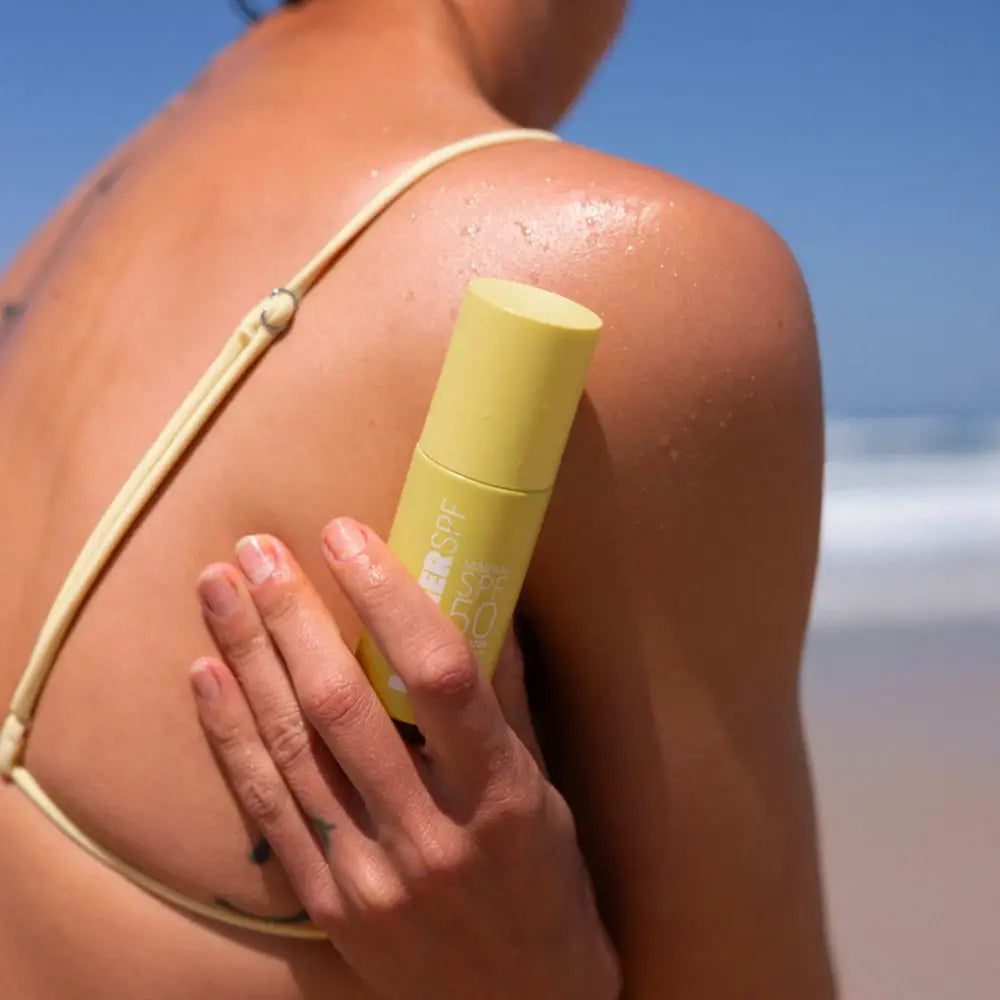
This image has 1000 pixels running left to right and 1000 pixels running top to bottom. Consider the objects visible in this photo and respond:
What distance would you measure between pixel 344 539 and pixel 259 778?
154 mm

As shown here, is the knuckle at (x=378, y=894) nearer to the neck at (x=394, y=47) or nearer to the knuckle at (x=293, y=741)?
the knuckle at (x=293, y=741)

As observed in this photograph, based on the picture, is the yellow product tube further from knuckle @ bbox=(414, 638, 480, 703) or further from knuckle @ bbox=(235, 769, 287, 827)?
knuckle @ bbox=(235, 769, 287, 827)

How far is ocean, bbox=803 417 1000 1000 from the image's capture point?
2.03 meters

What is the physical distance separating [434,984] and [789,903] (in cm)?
24

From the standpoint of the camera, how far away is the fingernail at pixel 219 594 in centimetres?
65

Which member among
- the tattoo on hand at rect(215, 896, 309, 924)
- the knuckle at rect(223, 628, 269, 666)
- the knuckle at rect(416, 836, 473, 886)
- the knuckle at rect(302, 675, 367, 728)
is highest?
the knuckle at rect(223, 628, 269, 666)

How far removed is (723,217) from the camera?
2.19 ft

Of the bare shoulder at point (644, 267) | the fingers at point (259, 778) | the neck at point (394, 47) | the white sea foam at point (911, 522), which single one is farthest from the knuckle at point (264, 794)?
the white sea foam at point (911, 522)

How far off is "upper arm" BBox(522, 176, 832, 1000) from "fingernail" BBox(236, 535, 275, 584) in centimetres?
16

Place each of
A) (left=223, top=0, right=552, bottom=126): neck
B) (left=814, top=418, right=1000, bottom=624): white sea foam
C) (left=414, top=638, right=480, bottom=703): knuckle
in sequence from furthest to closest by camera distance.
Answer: (left=814, top=418, right=1000, bottom=624): white sea foam < (left=223, top=0, right=552, bottom=126): neck < (left=414, top=638, right=480, bottom=703): knuckle

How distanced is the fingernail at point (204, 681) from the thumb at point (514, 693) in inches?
6.3

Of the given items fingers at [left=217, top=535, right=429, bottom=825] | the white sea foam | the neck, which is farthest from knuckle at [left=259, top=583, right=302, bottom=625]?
the white sea foam

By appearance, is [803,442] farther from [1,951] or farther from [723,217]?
Result: [1,951]

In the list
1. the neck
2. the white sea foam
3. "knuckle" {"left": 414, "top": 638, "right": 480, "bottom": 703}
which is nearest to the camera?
"knuckle" {"left": 414, "top": 638, "right": 480, "bottom": 703}
